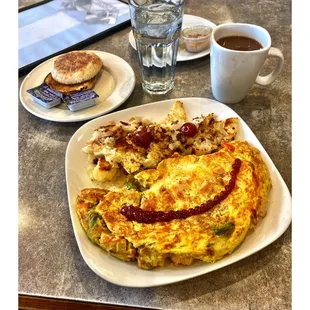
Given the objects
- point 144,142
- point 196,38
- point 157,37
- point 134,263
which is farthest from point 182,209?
point 196,38

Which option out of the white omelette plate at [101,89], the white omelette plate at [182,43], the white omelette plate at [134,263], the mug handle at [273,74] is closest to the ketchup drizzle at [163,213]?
the white omelette plate at [134,263]

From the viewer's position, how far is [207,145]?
1171mm

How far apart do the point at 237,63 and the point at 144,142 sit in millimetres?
428

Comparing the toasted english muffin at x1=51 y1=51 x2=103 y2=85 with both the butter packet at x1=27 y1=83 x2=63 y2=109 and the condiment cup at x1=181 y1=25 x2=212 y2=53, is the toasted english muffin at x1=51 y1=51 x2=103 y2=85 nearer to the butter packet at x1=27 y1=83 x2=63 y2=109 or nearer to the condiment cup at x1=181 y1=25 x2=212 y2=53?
the butter packet at x1=27 y1=83 x2=63 y2=109

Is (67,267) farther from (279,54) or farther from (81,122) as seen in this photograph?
(279,54)

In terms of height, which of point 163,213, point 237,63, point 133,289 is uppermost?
point 237,63

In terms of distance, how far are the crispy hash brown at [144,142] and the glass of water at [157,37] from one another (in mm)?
299

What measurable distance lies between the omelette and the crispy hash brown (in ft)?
0.22

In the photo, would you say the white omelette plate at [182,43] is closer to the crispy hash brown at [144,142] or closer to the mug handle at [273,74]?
the mug handle at [273,74]

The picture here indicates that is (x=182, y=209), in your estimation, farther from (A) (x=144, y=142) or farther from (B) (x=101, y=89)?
(B) (x=101, y=89)

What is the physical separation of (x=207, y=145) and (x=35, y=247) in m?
0.59

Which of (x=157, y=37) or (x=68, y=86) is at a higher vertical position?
(x=157, y=37)

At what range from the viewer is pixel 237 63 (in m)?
1.25

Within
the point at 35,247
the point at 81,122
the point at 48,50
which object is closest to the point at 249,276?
the point at 35,247
